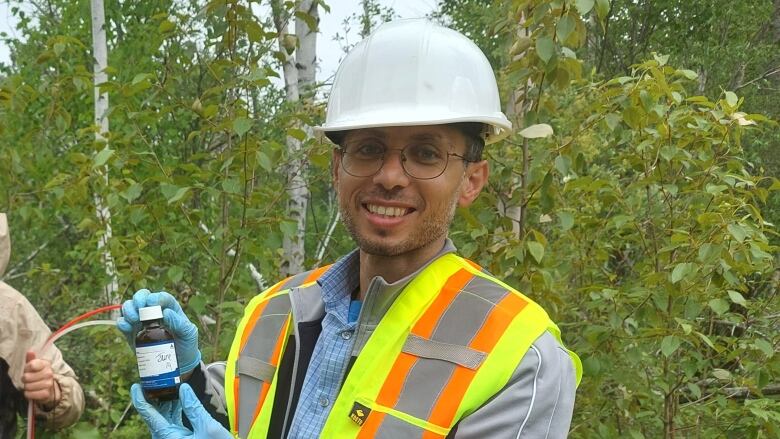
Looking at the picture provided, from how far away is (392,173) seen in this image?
71.4 inches

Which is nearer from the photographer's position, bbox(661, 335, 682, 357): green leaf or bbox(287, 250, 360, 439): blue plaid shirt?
bbox(287, 250, 360, 439): blue plaid shirt

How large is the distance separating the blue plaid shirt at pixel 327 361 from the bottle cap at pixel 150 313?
385 mm

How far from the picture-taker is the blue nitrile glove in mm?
1739

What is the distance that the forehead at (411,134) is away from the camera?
1866 millimetres

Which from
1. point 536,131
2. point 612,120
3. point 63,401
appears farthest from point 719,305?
point 63,401

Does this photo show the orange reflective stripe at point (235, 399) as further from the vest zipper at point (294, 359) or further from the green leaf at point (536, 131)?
the green leaf at point (536, 131)

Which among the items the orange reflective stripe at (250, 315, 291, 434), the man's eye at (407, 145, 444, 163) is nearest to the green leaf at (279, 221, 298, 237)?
the orange reflective stripe at (250, 315, 291, 434)

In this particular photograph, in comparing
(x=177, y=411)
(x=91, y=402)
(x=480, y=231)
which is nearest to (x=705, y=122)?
(x=480, y=231)

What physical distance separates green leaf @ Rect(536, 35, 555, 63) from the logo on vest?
4.92 ft

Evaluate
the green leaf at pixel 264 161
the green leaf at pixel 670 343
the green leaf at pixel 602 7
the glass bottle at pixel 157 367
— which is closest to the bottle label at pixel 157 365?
the glass bottle at pixel 157 367

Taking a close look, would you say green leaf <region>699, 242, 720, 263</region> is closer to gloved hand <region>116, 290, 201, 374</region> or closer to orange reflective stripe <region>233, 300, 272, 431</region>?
orange reflective stripe <region>233, 300, 272, 431</region>

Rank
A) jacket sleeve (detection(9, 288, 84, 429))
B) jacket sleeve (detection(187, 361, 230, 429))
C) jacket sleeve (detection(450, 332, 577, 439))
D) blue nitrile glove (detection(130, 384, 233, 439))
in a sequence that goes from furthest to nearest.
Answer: jacket sleeve (detection(9, 288, 84, 429)), jacket sleeve (detection(187, 361, 230, 429)), blue nitrile glove (detection(130, 384, 233, 439)), jacket sleeve (detection(450, 332, 577, 439))

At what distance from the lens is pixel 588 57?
1112 cm

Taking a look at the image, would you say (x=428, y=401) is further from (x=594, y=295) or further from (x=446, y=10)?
(x=446, y=10)
